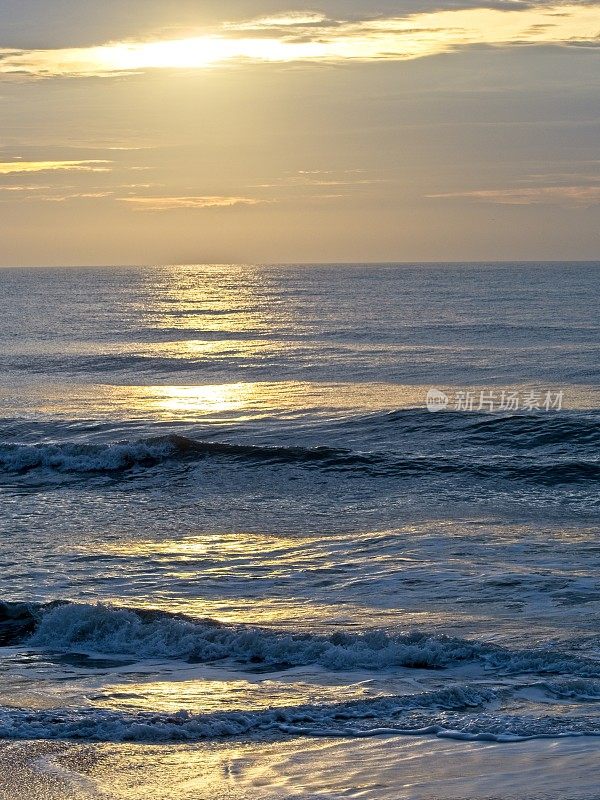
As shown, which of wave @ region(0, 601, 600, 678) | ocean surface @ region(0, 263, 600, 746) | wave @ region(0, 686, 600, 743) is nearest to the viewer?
wave @ region(0, 686, 600, 743)

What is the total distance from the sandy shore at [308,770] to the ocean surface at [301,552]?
30 cm

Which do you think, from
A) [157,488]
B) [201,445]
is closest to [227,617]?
[157,488]

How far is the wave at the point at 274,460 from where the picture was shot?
71.5 ft

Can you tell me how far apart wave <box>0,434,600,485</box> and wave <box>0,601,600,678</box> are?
34.9ft

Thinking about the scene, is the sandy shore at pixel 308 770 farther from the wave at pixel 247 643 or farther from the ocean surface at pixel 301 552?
the wave at pixel 247 643

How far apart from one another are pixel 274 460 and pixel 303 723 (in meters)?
14.4

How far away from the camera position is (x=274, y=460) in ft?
76.6

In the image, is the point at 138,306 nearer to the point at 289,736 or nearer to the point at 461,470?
the point at 461,470

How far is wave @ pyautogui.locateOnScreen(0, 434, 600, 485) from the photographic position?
2180 cm

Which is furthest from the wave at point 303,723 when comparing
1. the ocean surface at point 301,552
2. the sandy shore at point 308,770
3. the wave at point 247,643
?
the wave at point 247,643

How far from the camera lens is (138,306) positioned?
8838 cm

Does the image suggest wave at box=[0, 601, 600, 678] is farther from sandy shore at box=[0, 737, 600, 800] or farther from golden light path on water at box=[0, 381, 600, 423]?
golden light path on water at box=[0, 381, 600, 423]

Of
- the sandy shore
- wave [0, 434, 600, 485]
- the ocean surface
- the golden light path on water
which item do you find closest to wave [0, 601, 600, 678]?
the ocean surface

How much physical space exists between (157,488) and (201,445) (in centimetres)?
348
